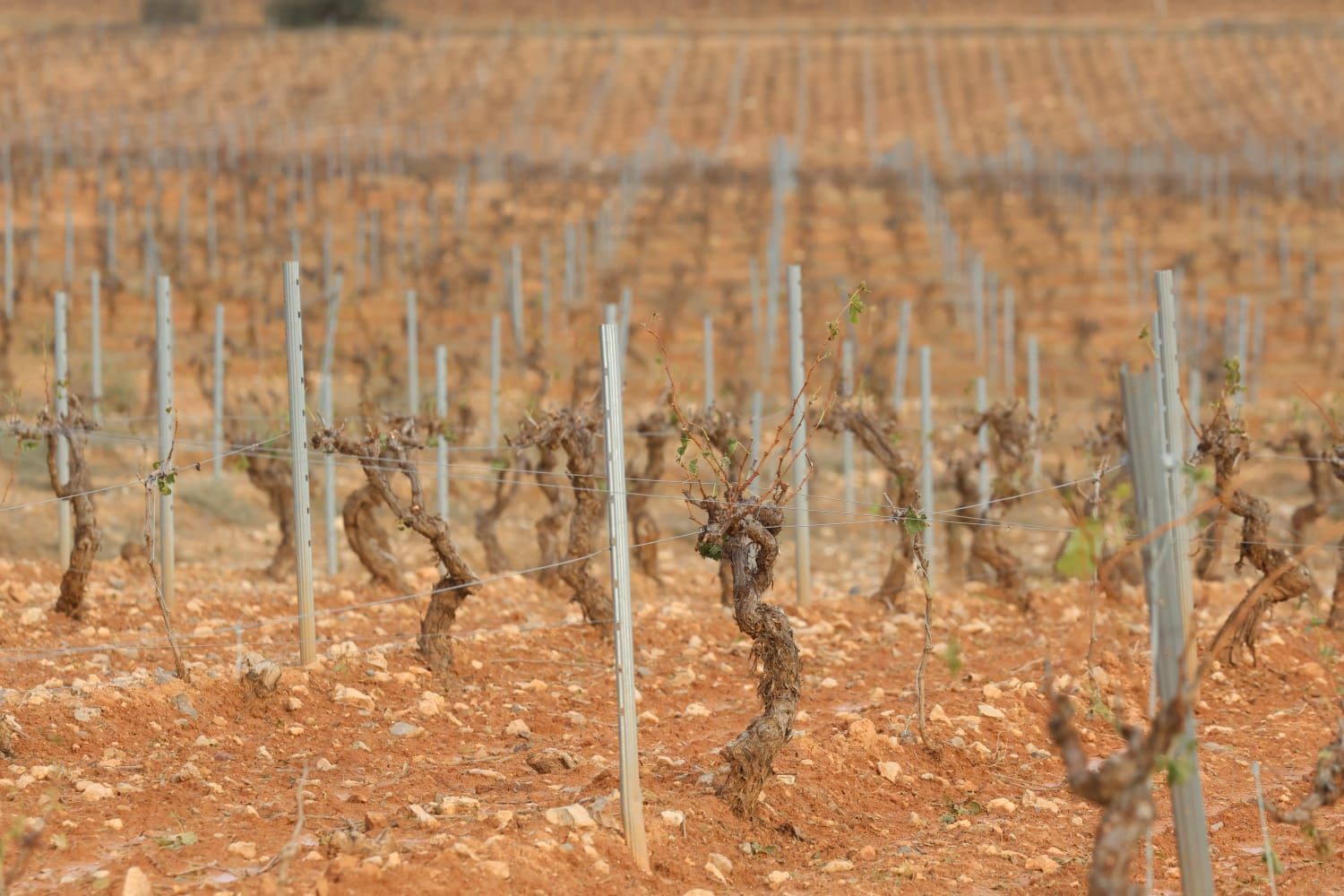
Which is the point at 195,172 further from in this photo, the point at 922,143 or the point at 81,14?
the point at 81,14

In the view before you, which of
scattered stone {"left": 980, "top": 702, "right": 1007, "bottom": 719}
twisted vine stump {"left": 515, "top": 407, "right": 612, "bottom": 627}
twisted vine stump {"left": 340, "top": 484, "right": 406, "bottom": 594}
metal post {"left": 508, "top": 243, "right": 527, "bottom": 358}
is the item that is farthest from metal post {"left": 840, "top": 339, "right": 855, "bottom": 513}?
metal post {"left": 508, "top": 243, "right": 527, "bottom": 358}

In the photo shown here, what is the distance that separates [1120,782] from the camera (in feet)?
11.1

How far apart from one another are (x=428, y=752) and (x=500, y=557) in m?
5.25

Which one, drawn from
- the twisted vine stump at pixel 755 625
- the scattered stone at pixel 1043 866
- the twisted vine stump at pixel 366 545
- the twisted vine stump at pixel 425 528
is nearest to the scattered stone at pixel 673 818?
the twisted vine stump at pixel 755 625

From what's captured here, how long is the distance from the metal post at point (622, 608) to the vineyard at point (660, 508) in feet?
0.07

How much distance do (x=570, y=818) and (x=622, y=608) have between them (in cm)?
73

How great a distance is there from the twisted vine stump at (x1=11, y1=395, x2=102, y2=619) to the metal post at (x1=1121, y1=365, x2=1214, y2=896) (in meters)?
5.66

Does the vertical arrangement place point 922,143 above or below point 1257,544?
above

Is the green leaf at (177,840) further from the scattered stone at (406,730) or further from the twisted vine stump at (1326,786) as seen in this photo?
the twisted vine stump at (1326,786)

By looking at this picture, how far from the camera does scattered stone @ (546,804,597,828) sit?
4.75 meters

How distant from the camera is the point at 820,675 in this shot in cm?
771

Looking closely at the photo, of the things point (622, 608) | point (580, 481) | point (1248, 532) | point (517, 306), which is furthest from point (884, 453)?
point (517, 306)

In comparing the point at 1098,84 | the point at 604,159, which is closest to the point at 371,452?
the point at 604,159

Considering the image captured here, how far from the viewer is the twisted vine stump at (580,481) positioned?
8211 mm
